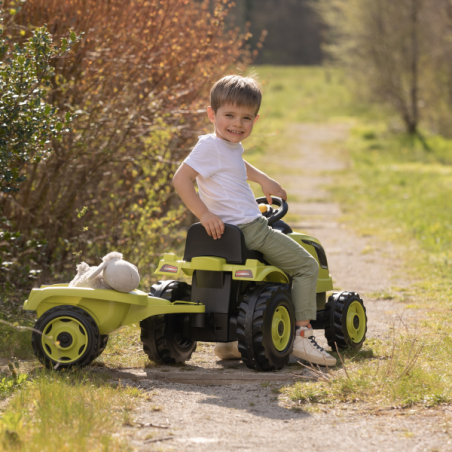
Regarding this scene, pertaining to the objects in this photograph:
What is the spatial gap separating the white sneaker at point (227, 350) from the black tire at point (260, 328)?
1.27 feet

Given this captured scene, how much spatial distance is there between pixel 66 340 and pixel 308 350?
150 centimetres

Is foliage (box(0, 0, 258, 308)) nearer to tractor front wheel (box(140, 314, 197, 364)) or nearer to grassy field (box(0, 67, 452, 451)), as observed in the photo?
grassy field (box(0, 67, 452, 451))

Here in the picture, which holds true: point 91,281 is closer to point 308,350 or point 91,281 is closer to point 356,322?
point 308,350

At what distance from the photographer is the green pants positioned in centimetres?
431

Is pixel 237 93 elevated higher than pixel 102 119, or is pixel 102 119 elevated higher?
pixel 102 119

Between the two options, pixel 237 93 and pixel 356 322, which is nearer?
pixel 237 93

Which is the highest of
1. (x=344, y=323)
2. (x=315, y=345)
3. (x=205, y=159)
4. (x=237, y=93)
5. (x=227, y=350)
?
(x=237, y=93)

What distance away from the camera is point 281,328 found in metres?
4.33

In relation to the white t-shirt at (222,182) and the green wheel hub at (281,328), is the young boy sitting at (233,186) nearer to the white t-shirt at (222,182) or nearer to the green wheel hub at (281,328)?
the white t-shirt at (222,182)

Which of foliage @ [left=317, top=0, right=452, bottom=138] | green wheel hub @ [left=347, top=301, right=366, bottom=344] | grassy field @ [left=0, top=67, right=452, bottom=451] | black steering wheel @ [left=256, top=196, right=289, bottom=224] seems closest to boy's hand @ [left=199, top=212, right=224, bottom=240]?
black steering wheel @ [left=256, top=196, right=289, bottom=224]

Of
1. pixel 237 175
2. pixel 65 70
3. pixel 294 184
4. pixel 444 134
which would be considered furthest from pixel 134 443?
pixel 444 134

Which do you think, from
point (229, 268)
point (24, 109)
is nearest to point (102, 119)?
point (24, 109)

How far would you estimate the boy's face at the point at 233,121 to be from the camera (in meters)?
4.31

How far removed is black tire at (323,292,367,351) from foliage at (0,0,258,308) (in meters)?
2.27
